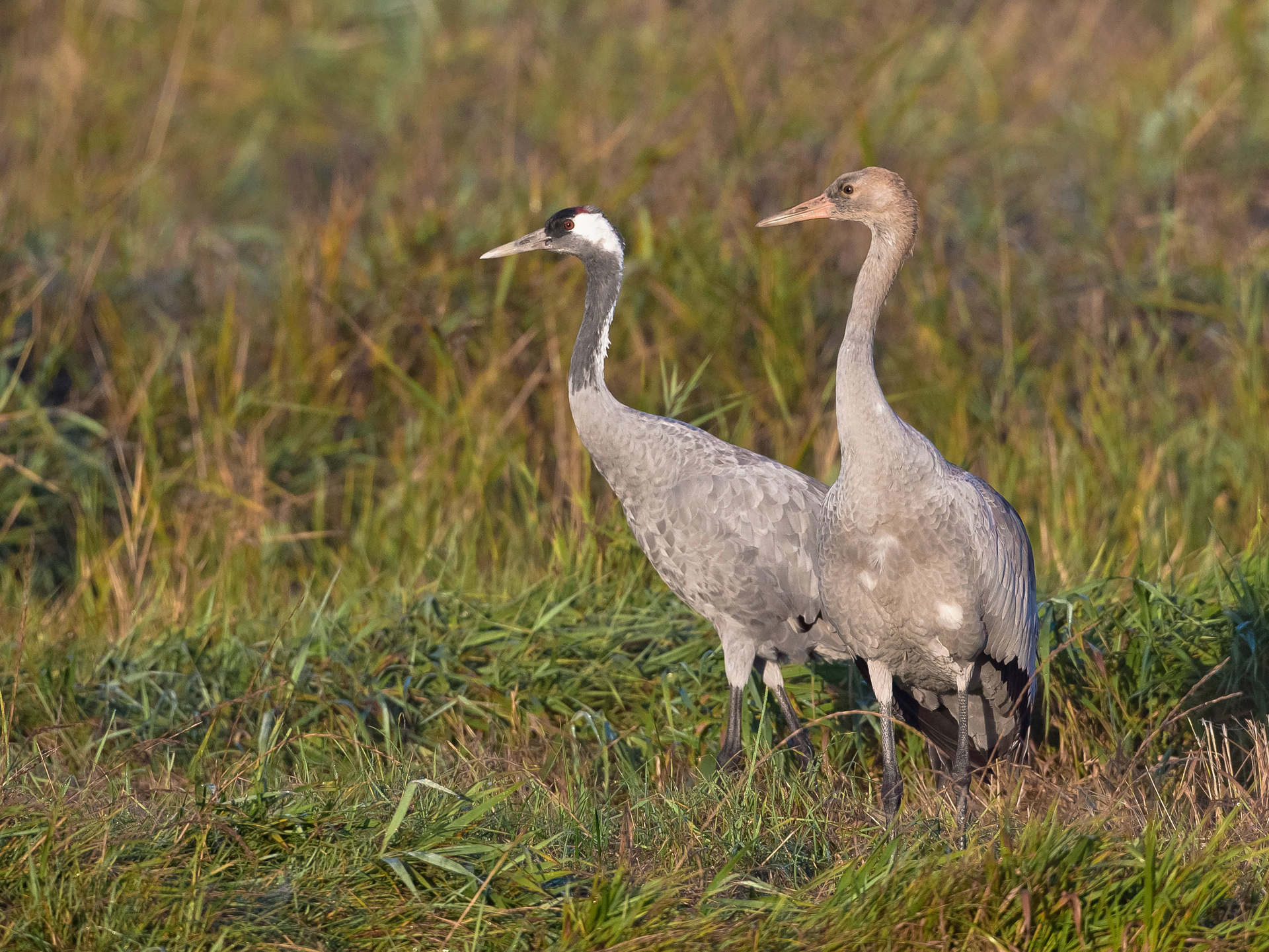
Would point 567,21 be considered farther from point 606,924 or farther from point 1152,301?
point 606,924

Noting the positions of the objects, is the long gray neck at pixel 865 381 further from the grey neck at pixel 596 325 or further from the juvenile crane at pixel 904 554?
the grey neck at pixel 596 325

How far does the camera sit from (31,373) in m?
6.28

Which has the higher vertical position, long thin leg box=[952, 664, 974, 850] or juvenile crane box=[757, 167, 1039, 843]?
juvenile crane box=[757, 167, 1039, 843]

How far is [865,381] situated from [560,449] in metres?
2.08

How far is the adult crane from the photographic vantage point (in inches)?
173

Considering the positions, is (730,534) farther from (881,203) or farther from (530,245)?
(530,245)

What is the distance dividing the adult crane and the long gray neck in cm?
62

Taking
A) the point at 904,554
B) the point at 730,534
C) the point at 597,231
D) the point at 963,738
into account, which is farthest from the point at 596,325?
the point at 963,738

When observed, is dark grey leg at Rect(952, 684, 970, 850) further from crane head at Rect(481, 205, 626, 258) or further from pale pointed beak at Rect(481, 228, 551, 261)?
pale pointed beak at Rect(481, 228, 551, 261)

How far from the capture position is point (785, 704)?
449 cm

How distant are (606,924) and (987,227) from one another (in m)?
4.89

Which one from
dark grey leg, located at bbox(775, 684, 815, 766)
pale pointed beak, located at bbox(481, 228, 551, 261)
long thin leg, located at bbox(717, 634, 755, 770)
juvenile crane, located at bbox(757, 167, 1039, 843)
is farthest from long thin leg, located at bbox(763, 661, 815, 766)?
pale pointed beak, located at bbox(481, 228, 551, 261)

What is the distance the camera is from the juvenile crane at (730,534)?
4.39m

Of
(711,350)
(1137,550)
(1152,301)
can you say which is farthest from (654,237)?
(1137,550)
